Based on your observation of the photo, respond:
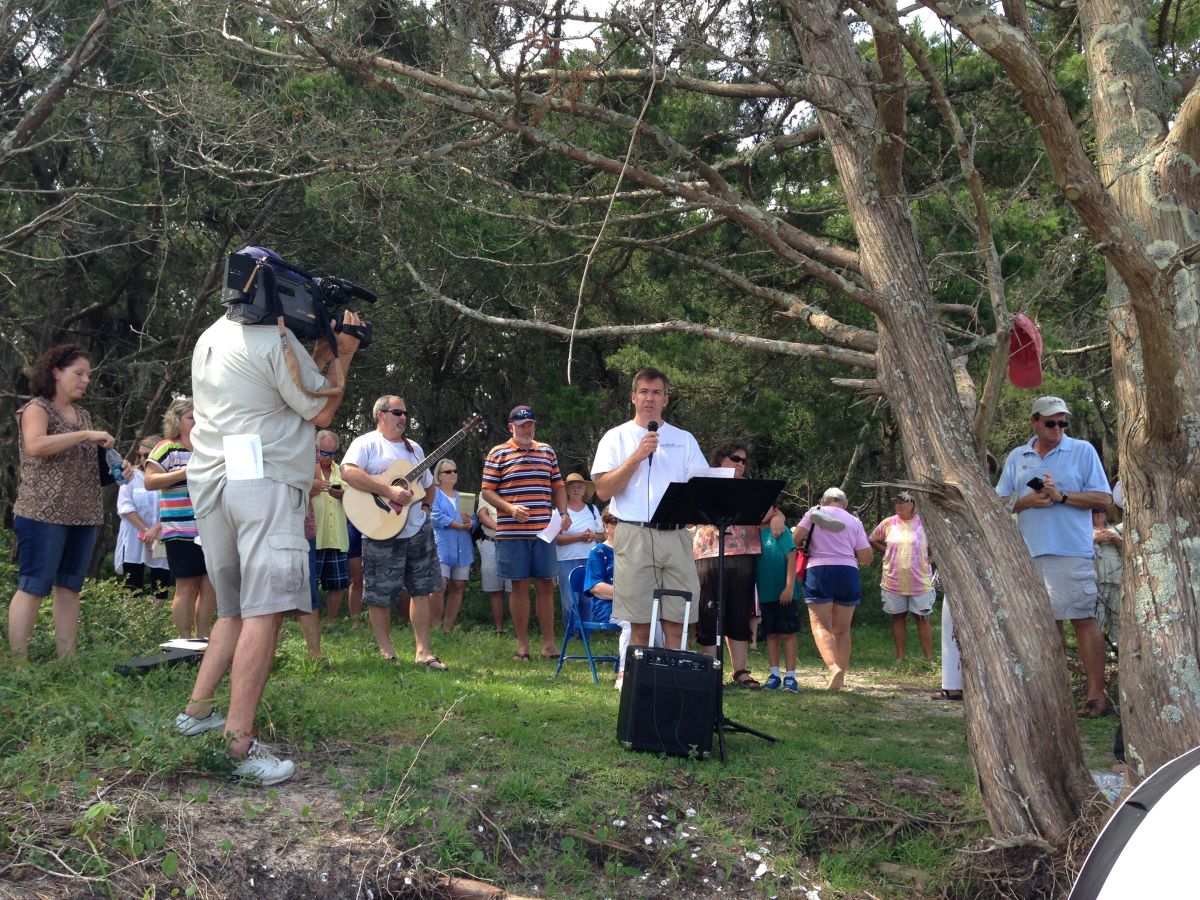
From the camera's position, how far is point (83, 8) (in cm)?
1248

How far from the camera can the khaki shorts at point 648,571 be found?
666 centimetres

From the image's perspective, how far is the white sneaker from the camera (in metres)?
9.02

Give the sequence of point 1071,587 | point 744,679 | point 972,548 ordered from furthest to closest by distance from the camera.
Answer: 1. point 744,679
2. point 1071,587
3. point 972,548

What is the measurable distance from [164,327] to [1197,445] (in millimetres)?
14419

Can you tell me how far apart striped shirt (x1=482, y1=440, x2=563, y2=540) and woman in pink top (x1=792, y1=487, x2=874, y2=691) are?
2.09 meters

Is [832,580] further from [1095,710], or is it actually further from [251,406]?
[251,406]

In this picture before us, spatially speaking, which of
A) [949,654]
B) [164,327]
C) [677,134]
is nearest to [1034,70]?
[677,134]

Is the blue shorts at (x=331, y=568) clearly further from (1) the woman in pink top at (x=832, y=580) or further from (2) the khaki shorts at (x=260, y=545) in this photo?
(2) the khaki shorts at (x=260, y=545)

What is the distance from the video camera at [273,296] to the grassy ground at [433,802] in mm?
1742

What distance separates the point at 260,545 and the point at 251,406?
0.58m

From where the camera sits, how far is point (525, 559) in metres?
8.98

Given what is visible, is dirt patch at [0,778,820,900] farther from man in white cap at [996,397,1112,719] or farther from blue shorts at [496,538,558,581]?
blue shorts at [496,538,558,581]

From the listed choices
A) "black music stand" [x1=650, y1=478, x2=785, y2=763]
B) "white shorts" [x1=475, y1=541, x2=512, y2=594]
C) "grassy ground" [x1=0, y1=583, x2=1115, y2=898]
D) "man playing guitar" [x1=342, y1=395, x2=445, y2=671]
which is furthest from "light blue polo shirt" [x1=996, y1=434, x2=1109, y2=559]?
"white shorts" [x1=475, y1=541, x2=512, y2=594]

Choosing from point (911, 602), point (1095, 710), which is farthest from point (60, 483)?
point (911, 602)
